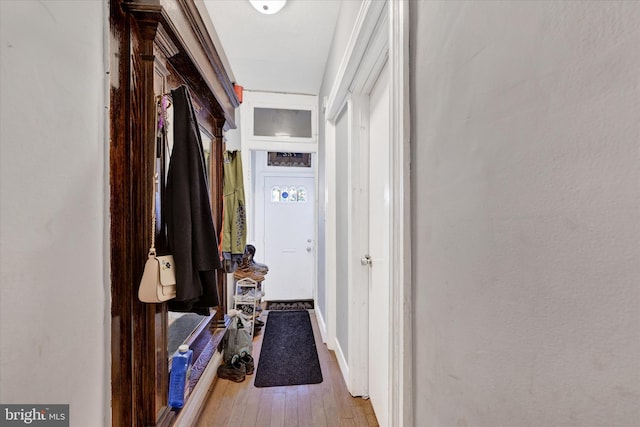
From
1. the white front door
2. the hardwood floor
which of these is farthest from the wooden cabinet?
the white front door

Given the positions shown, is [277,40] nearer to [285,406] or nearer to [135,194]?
[135,194]

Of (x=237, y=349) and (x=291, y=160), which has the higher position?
(x=291, y=160)

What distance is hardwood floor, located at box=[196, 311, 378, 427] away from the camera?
1.61 meters

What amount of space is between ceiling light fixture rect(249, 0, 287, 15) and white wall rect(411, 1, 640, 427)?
61.1 inches

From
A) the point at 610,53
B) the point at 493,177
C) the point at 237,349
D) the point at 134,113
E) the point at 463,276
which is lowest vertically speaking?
the point at 237,349

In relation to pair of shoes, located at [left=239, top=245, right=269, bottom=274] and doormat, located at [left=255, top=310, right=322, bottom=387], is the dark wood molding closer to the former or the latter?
pair of shoes, located at [left=239, top=245, right=269, bottom=274]

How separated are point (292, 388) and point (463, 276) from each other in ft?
5.89

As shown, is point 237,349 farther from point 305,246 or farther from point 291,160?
point 291,160

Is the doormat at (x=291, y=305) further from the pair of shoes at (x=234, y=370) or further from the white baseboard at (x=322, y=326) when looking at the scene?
the pair of shoes at (x=234, y=370)

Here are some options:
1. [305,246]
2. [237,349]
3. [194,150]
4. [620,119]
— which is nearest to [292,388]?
[237,349]

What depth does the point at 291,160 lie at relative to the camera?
13.6 feet

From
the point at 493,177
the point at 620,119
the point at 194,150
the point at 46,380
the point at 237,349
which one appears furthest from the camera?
the point at 237,349

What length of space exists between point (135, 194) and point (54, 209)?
315 millimetres

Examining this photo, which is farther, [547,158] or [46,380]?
[46,380]
